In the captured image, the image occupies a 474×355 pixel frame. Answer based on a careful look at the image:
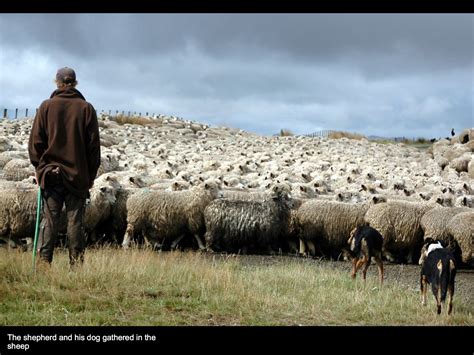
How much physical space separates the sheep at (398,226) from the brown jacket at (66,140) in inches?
280

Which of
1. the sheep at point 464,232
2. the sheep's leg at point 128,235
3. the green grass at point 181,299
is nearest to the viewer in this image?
the green grass at point 181,299

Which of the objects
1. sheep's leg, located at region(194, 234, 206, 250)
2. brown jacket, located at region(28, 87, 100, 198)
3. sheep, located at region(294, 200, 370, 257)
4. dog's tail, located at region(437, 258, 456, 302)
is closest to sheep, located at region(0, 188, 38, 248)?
sheep's leg, located at region(194, 234, 206, 250)

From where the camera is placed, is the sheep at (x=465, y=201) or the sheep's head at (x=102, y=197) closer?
the sheep's head at (x=102, y=197)

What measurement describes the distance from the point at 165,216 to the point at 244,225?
1.61 m

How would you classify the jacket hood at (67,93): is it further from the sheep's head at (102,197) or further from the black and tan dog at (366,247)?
the sheep's head at (102,197)

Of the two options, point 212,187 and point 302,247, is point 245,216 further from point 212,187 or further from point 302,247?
point 302,247

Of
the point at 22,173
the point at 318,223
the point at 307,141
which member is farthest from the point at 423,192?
the point at 307,141

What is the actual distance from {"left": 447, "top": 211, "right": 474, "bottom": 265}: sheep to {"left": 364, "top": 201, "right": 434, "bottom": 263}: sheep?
0.94m

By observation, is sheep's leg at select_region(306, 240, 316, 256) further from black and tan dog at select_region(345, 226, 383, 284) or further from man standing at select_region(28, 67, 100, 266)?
man standing at select_region(28, 67, 100, 266)

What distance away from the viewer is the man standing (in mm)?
8219

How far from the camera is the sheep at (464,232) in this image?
495 inches

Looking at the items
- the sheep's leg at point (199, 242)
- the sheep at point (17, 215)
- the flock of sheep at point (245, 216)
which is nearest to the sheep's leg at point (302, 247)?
the flock of sheep at point (245, 216)
